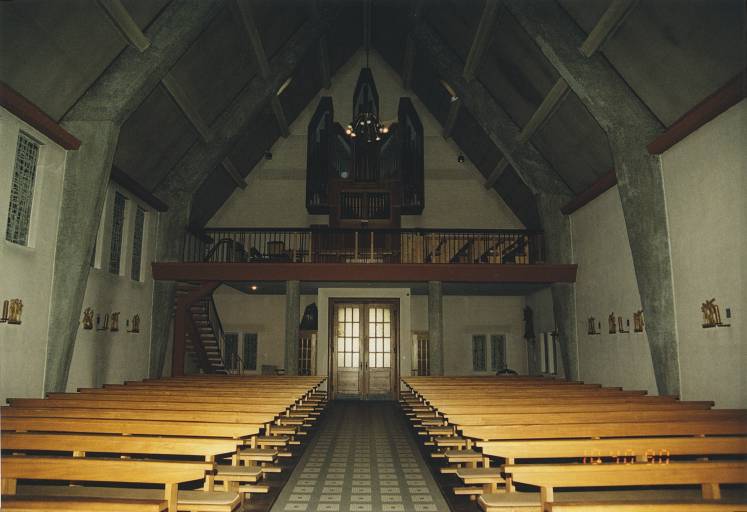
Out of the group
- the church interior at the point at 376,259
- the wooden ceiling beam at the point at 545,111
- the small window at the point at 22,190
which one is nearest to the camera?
the church interior at the point at 376,259

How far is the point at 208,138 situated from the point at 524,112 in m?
7.18

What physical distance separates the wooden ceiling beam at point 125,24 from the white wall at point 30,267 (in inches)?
76.2

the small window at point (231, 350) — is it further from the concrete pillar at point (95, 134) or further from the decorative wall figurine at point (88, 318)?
the concrete pillar at point (95, 134)

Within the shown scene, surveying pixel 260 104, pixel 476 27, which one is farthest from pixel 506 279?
pixel 260 104

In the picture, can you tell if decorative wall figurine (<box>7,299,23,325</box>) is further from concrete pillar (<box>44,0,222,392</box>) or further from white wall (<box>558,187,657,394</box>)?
white wall (<box>558,187,657,394</box>)

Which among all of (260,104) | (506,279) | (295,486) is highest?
(260,104)

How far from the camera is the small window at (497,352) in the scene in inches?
677

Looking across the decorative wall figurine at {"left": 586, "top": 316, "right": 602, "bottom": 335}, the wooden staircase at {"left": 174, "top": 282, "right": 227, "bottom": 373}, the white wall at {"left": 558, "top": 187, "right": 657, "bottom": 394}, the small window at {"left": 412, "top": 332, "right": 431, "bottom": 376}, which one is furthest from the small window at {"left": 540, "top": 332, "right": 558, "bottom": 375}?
the wooden staircase at {"left": 174, "top": 282, "right": 227, "bottom": 373}

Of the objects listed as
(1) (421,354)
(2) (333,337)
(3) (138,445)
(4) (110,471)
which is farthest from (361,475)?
(1) (421,354)

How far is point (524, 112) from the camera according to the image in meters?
11.9

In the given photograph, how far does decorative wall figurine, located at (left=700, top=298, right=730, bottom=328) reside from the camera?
7023 millimetres

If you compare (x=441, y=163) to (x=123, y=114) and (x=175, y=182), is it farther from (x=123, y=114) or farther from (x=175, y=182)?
(x=123, y=114)

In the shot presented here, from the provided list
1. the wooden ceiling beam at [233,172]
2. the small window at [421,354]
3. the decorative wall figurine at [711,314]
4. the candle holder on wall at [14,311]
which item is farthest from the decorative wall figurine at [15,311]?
the small window at [421,354]

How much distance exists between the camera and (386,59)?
18.1 meters
